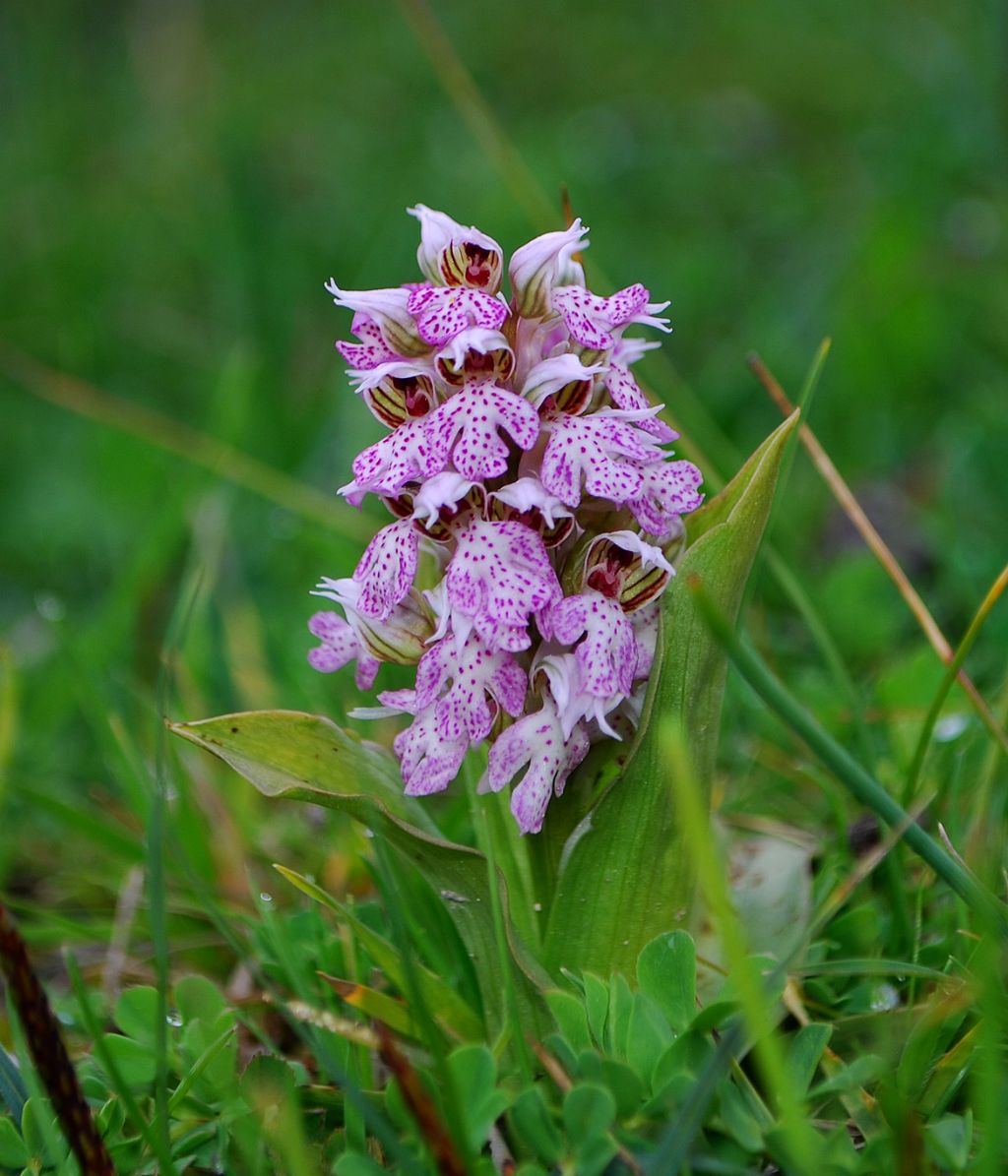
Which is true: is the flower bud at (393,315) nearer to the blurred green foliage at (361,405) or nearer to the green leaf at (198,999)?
the blurred green foliage at (361,405)

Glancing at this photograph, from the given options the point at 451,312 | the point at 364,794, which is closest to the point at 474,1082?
the point at 364,794

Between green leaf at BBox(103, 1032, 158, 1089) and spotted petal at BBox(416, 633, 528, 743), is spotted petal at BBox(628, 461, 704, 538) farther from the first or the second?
green leaf at BBox(103, 1032, 158, 1089)

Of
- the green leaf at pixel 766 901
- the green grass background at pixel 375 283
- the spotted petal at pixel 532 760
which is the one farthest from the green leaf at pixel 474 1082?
the green grass background at pixel 375 283

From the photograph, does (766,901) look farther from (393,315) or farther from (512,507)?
(393,315)

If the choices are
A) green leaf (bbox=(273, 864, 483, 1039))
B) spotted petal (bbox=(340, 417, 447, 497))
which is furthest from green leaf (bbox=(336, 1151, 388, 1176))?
spotted petal (bbox=(340, 417, 447, 497))

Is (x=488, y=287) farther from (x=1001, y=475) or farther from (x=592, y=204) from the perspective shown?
(x=592, y=204)

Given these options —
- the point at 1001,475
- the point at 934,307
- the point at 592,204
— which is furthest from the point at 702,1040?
the point at 592,204

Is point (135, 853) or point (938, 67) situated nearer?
point (135, 853)
